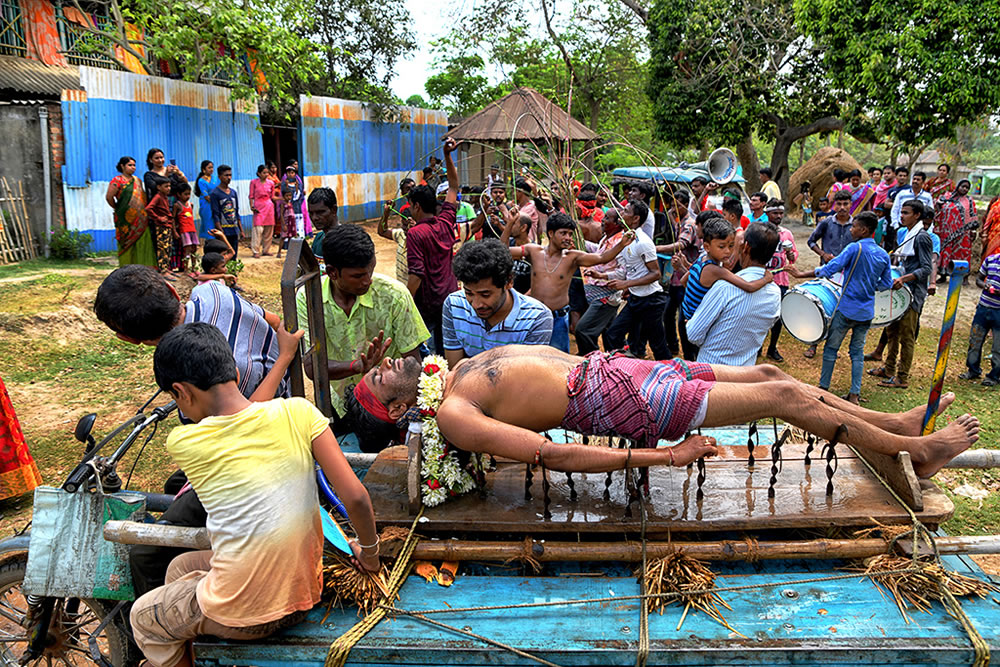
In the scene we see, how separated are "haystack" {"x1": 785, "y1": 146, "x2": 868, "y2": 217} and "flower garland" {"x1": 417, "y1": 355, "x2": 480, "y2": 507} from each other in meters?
20.3

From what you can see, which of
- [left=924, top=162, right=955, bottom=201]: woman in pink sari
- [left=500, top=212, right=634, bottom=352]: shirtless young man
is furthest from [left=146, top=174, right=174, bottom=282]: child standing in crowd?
[left=924, top=162, right=955, bottom=201]: woman in pink sari

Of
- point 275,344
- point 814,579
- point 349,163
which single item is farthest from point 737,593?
point 349,163

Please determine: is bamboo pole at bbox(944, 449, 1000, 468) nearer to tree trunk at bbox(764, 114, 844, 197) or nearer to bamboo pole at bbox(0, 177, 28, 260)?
bamboo pole at bbox(0, 177, 28, 260)

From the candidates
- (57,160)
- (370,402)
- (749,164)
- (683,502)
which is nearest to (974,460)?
(683,502)

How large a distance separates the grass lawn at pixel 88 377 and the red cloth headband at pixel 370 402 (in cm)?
251

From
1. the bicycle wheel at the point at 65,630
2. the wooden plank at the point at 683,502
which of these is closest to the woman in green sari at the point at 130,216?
the bicycle wheel at the point at 65,630

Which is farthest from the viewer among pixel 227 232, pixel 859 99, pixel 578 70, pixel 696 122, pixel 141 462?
pixel 578 70

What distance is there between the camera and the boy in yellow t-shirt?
7.88 feet

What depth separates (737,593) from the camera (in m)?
2.82

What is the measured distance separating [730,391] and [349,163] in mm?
17734

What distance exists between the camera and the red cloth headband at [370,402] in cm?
365

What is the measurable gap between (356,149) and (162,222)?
9.92 meters

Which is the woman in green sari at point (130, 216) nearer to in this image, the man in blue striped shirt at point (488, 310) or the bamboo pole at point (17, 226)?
the bamboo pole at point (17, 226)

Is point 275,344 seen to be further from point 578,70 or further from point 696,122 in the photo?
point 578,70
